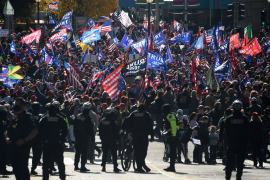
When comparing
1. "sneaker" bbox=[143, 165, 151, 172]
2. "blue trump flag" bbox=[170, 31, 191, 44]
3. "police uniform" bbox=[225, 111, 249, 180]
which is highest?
"blue trump flag" bbox=[170, 31, 191, 44]

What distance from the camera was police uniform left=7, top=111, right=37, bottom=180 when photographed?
29.9 ft

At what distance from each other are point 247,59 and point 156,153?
50.2 feet

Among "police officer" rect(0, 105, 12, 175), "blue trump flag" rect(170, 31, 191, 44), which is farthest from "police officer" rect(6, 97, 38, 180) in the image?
"blue trump flag" rect(170, 31, 191, 44)

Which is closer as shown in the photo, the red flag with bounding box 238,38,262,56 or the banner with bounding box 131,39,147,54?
the banner with bounding box 131,39,147,54

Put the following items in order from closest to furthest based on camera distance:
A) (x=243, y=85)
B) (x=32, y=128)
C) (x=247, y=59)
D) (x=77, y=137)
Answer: (x=32, y=128)
(x=77, y=137)
(x=243, y=85)
(x=247, y=59)

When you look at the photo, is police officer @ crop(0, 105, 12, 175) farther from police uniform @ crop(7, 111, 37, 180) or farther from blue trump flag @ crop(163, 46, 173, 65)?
blue trump flag @ crop(163, 46, 173, 65)

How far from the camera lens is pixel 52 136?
9.77 m

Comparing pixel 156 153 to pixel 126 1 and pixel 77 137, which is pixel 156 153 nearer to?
pixel 77 137

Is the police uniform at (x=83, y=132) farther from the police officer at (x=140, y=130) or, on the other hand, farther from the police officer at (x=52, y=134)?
the police officer at (x=52, y=134)

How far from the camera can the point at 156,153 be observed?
15.4 meters

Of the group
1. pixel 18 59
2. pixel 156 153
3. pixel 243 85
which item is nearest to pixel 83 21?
pixel 18 59

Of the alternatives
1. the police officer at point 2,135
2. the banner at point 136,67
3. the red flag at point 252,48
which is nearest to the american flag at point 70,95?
the banner at point 136,67

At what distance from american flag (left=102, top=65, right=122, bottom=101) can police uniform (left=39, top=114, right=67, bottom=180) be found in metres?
6.57

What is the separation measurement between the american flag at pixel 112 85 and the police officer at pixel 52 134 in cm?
654
